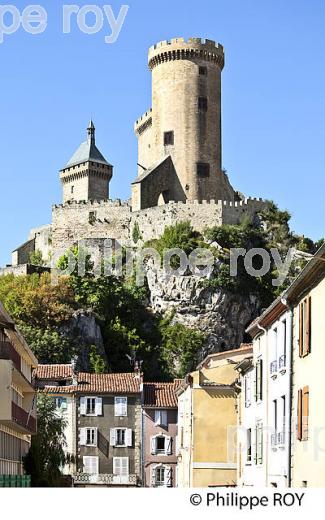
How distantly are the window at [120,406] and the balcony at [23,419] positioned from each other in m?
20.2

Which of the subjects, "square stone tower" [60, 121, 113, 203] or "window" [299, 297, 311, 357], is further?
"square stone tower" [60, 121, 113, 203]

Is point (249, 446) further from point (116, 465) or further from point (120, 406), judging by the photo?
point (116, 465)

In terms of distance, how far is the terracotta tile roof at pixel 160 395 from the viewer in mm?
67688

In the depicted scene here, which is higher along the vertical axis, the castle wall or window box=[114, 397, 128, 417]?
the castle wall

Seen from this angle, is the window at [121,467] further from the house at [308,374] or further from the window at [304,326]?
the window at [304,326]

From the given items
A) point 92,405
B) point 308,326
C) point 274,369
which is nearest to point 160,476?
point 92,405

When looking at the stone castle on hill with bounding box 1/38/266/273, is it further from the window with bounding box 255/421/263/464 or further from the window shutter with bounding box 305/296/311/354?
the window shutter with bounding box 305/296/311/354

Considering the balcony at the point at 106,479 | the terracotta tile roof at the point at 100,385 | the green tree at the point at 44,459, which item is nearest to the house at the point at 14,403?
the green tree at the point at 44,459

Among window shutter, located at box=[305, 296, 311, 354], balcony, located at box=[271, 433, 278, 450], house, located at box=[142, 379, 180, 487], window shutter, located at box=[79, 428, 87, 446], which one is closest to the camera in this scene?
window shutter, located at box=[305, 296, 311, 354]

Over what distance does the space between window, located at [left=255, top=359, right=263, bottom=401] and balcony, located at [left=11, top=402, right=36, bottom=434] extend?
857 cm

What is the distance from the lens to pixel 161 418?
67688 millimetres

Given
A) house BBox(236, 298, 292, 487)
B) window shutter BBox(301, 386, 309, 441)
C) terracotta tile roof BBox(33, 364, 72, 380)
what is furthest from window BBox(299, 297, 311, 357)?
terracotta tile roof BBox(33, 364, 72, 380)

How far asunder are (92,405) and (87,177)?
4204 centimetres

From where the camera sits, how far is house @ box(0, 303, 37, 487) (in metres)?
34.3
